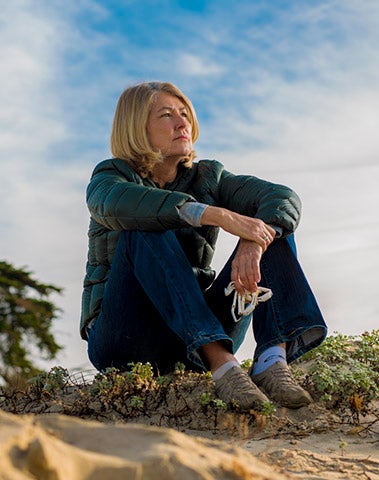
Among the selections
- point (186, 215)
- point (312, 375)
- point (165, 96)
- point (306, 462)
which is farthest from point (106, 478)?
point (165, 96)

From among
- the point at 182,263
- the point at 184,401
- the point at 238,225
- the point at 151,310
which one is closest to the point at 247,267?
the point at 238,225

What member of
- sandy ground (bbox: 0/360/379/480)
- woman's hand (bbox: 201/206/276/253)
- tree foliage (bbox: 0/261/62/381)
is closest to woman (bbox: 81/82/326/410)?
woman's hand (bbox: 201/206/276/253)

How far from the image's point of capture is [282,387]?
4.57m

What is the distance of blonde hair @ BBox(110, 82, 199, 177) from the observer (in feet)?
17.0

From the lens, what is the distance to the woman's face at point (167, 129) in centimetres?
523

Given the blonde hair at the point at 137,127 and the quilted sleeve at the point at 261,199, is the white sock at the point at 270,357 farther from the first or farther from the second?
the blonde hair at the point at 137,127

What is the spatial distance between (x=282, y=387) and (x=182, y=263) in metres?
0.96

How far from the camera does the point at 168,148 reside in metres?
5.23

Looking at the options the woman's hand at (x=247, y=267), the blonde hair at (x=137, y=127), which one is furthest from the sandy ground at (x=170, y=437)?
the blonde hair at (x=137, y=127)

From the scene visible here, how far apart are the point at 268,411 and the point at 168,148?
6.35 feet

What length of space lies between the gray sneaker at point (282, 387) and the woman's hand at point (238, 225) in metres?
0.75

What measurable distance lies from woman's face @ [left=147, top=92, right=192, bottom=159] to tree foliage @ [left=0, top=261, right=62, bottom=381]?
35.5ft

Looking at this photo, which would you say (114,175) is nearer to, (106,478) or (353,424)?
(353,424)

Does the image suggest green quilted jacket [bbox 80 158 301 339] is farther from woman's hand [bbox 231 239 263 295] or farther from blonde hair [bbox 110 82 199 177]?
woman's hand [bbox 231 239 263 295]
